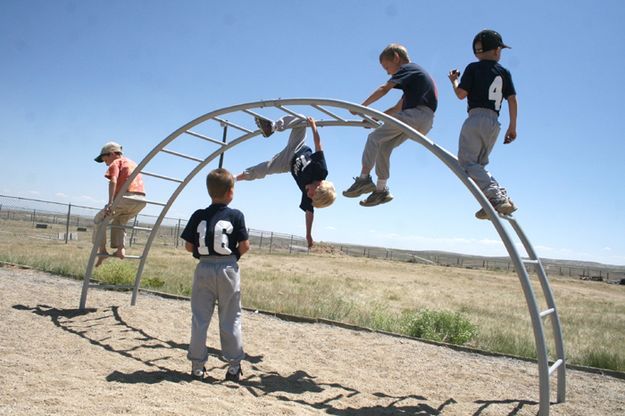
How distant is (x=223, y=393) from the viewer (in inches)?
143

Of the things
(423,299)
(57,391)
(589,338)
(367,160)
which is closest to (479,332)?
(589,338)

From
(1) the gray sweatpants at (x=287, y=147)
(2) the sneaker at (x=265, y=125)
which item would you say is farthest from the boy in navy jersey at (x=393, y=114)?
(2) the sneaker at (x=265, y=125)

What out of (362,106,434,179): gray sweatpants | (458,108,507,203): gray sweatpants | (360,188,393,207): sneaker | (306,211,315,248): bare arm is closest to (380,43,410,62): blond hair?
(362,106,434,179): gray sweatpants

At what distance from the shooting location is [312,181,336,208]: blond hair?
4.32 metres

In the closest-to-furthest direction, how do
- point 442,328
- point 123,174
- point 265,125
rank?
point 265,125
point 123,174
point 442,328

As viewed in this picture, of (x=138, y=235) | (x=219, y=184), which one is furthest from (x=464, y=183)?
(x=138, y=235)

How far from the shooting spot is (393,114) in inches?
174

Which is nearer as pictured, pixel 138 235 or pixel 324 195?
pixel 324 195

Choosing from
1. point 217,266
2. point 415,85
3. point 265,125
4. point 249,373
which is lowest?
point 249,373

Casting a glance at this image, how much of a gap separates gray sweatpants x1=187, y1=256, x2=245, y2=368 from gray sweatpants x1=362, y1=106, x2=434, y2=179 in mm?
1578

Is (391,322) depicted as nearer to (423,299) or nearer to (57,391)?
(57,391)

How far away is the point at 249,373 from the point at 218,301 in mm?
1028

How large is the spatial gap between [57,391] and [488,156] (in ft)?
11.7

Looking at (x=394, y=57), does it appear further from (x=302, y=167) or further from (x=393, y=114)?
(x=302, y=167)
